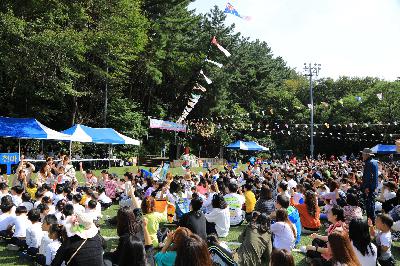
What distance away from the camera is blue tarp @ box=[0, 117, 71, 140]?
2172 cm

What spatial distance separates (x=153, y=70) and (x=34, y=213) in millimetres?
26873

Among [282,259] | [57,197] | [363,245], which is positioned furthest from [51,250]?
[363,245]

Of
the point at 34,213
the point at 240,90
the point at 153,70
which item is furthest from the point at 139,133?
the point at 34,213

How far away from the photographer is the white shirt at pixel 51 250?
6543 millimetres

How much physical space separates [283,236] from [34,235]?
438cm

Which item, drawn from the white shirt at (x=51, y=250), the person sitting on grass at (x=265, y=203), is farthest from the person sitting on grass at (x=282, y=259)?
the person sitting on grass at (x=265, y=203)

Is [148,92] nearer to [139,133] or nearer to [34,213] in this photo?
[139,133]

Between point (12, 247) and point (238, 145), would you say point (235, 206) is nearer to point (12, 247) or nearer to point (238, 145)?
point (12, 247)

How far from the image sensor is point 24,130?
2205 cm

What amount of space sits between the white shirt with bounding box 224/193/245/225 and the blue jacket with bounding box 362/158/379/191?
116 inches

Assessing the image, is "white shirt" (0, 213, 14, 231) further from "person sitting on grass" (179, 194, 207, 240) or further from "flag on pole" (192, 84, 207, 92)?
"flag on pole" (192, 84, 207, 92)

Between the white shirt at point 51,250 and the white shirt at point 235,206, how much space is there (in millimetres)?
4494

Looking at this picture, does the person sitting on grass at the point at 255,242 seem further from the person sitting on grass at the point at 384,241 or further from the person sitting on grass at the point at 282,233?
the person sitting on grass at the point at 384,241

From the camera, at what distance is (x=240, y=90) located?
164 feet
